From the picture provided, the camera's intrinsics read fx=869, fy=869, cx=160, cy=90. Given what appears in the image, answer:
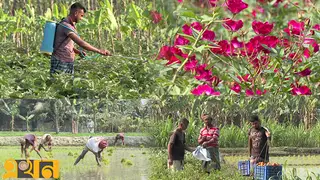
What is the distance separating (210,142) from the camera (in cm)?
452

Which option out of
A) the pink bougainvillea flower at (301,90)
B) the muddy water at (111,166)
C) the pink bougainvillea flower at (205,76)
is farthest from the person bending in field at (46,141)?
the pink bougainvillea flower at (301,90)

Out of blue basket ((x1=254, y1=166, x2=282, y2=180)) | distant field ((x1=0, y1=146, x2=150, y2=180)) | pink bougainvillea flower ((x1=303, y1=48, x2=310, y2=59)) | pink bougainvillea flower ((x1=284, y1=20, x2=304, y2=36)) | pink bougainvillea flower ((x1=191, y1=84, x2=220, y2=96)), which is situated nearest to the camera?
blue basket ((x1=254, y1=166, x2=282, y2=180))

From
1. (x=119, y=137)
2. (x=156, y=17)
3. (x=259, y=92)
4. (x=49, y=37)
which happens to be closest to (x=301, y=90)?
(x=259, y=92)

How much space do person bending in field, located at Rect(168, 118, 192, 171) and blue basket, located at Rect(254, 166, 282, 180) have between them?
0.37 meters

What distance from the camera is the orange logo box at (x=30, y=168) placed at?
179 inches

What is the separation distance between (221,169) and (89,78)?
2.29m

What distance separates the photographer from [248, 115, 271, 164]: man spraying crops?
14.8 feet

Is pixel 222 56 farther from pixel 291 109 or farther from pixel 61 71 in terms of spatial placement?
pixel 61 71

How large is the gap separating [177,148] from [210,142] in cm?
17

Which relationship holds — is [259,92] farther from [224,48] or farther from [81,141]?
[81,141]

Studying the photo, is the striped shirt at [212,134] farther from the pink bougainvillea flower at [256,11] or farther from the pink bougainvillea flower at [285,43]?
the pink bougainvillea flower at [256,11]

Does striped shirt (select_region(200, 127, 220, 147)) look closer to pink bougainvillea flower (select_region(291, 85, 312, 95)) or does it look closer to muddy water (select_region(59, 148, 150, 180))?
muddy water (select_region(59, 148, 150, 180))

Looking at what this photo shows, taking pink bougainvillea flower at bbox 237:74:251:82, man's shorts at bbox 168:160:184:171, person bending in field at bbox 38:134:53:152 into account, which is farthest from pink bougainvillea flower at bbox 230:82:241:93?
person bending in field at bbox 38:134:53:152

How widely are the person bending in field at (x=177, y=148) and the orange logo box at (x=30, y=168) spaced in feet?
1.98
